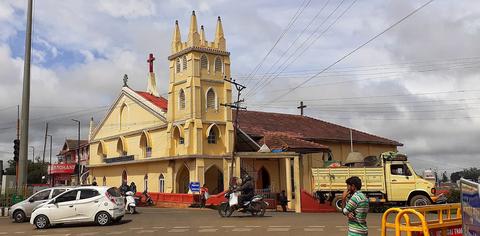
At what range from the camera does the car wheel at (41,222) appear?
18281mm

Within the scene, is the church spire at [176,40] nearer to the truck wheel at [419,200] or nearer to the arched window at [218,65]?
the arched window at [218,65]

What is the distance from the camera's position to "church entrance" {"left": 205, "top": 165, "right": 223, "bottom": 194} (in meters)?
36.8

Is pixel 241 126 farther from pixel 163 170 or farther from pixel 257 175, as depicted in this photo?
pixel 163 170

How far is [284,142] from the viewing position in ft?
116

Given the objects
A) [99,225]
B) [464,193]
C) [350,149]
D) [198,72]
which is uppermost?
[198,72]

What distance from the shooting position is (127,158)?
135ft

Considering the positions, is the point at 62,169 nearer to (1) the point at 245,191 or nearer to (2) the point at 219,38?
(2) the point at 219,38

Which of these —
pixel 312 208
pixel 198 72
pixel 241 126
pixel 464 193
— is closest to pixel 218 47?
pixel 198 72

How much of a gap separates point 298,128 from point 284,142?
6.57 m

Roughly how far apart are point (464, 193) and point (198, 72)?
30234 mm

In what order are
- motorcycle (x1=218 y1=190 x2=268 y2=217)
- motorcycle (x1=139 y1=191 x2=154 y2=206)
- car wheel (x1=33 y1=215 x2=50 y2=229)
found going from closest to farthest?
car wheel (x1=33 y1=215 x2=50 y2=229)
motorcycle (x1=218 y1=190 x2=268 y2=217)
motorcycle (x1=139 y1=191 x2=154 y2=206)

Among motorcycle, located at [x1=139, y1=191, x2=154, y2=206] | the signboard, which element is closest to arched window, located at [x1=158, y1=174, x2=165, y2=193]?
motorcycle, located at [x1=139, y1=191, x2=154, y2=206]

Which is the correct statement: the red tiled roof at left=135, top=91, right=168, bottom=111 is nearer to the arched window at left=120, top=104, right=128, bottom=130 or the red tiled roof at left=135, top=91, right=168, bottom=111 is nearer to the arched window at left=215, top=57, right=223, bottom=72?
the arched window at left=120, top=104, right=128, bottom=130

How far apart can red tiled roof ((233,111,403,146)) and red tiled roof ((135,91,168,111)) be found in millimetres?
5772
